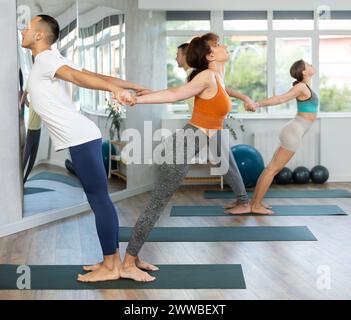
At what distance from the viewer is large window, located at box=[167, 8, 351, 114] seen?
8.18 m

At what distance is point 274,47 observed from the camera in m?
8.27

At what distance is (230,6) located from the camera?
25.2 ft

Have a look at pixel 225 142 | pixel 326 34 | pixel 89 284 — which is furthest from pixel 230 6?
pixel 89 284

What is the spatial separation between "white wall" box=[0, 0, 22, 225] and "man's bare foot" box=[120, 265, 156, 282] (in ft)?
5.60

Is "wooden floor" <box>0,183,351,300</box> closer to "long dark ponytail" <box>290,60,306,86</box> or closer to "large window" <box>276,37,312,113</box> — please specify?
"long dark ponytail" <box>290,60,306,86</box>

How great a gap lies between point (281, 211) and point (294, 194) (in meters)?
1.17

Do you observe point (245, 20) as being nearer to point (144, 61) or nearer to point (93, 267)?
point (144, 61)

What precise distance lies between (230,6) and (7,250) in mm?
4379

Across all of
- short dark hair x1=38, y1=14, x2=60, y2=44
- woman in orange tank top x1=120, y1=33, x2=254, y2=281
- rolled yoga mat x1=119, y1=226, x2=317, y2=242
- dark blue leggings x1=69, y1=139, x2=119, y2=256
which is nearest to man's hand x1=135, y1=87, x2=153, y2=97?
woman in orange tank top x1=120, y1=33, x2=254, y2=281

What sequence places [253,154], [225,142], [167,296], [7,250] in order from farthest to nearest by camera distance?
[253,154], [225,142], [7,250], [167,296]

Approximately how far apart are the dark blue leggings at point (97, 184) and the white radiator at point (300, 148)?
15.5 feet

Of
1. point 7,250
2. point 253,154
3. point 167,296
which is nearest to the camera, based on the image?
point 167,296
